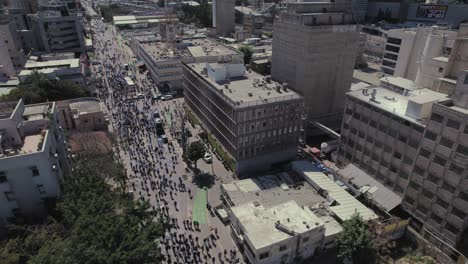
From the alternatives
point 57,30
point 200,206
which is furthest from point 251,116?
point 57,30

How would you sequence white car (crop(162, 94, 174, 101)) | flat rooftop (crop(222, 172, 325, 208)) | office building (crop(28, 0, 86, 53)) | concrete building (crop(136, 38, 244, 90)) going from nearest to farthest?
flat rooftop (crop(222, 172, 325, 208)) < concrete building (crop(136, 38, 244, 90)) < white car (crop(162, 94, 174, 101)) < office building (crop(28, 0, 86, 53))

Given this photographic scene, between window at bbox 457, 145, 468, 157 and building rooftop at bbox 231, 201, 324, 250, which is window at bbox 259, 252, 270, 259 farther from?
window at bbox 457, 145, 468, 157

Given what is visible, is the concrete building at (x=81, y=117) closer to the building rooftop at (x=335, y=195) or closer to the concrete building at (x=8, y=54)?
the concrete building at (x=8, y=54)

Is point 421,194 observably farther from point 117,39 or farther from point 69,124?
point 117,39

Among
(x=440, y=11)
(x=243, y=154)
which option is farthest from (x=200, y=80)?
(x=440, y=11)

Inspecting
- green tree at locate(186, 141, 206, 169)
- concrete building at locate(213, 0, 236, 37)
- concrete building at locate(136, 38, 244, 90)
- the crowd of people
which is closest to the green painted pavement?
the crowd of people

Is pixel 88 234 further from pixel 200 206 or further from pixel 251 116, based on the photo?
pixel 251 116

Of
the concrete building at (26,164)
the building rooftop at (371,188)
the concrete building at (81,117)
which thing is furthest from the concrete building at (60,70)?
the building rooftop at (371,188)
